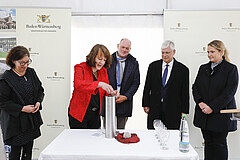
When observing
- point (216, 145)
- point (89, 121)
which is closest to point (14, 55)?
point (89, 121)

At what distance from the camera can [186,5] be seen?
385 centimetres

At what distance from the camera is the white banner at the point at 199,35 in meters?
3.53

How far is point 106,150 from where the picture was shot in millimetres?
1786

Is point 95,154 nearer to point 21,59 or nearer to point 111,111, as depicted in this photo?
point 111,111

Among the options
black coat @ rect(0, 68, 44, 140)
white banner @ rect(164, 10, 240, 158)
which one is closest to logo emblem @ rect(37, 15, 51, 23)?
black coat @ rect(0, 68, 44, 140)

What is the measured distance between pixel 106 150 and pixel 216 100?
5.28 feet

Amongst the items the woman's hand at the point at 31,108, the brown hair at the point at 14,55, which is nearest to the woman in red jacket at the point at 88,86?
the woman's hand at the point at 31,108

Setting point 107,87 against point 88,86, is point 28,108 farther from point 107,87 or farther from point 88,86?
point 107,87

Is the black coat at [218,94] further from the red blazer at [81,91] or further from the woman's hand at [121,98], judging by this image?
the red blazer at [81,91]

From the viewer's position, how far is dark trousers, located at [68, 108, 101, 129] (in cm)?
256

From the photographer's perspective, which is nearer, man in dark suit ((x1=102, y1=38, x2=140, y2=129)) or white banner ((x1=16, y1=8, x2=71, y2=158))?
man in dark suit ((x1=102, y1=38, x2=140, y2=129))

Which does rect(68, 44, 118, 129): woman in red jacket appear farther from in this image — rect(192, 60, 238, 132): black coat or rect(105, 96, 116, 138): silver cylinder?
rect(192, 60, 238, 132): black coat

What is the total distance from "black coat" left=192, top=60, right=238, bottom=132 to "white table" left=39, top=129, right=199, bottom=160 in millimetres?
944

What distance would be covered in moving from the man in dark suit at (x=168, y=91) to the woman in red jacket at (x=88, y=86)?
2.72 ft
